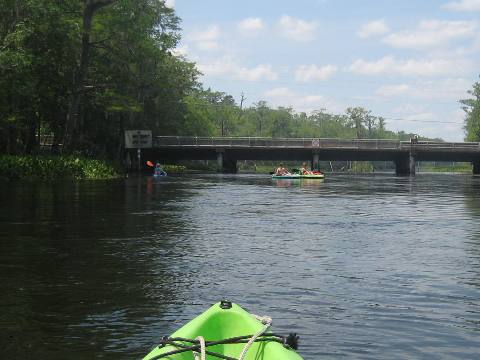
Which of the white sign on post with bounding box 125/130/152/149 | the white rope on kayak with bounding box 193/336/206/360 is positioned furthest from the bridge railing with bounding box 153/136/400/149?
the white rope on kayak with bounding box 193/336/206/360

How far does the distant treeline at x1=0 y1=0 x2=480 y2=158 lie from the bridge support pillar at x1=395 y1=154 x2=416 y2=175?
111 ft

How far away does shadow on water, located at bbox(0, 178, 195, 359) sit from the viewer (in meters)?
7.09

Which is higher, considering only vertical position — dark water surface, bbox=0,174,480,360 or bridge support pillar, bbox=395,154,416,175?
bridge support pillar, bbox=395,154,416,175

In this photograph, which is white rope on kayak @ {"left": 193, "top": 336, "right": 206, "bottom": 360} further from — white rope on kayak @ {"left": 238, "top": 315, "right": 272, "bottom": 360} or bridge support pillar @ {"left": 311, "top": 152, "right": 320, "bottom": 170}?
bridge support pillar @ {"left": 311, "top": 152, "right": 320, "bottom": 170}

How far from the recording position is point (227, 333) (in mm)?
5742

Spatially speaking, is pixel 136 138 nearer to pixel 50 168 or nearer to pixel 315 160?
pixel 50 168

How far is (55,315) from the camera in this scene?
26.8ft

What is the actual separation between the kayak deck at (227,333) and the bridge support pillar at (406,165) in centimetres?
8141

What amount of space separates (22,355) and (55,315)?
1612 mm

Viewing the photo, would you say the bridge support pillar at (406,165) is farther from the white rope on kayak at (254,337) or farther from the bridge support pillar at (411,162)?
the white rope on kayak at (254,337)

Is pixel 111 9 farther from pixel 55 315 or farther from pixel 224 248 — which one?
pixel 55 315

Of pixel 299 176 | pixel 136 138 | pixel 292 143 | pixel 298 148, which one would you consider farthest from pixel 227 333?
pixel 292 143

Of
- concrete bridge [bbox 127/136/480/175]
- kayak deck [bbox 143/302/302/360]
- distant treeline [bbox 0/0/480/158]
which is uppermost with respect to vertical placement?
distant treeline [bbox 0/0/480/158]

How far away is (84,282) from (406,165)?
81776 mm
